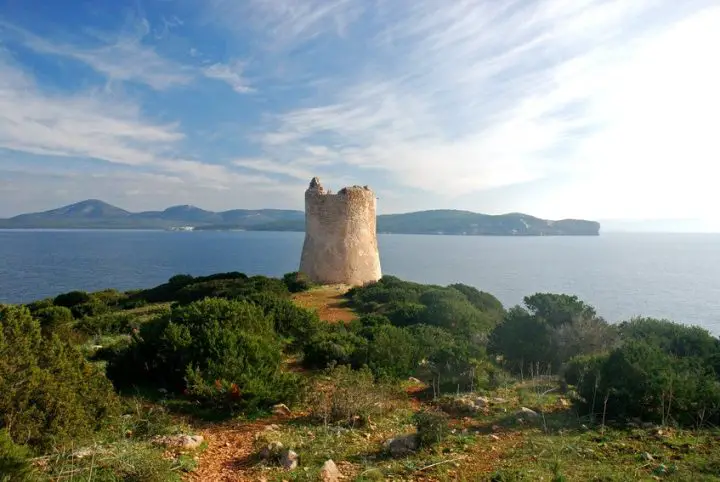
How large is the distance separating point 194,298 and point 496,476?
706 inches

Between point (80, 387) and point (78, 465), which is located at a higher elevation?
point (80, 387)

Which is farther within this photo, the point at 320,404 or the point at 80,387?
the point at 320,404

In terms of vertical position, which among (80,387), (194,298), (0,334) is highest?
(0,334)

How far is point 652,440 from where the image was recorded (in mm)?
5703

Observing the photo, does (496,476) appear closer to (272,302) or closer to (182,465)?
(182,465)

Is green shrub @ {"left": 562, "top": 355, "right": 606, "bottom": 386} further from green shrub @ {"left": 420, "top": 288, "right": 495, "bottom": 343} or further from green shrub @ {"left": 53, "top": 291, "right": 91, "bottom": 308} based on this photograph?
green shrub @ {"left": 53, "top": 291, "right": 91, "bottom": 308}

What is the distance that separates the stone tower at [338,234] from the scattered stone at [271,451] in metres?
17.9

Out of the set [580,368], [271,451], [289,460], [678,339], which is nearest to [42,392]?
[271,451]

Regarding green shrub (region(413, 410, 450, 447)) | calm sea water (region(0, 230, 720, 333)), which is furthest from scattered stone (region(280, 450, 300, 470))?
calm sea water (region(0, 230, 720, 333))

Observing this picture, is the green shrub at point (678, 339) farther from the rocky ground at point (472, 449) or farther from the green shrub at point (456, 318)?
the green shrub at point (456, 318)

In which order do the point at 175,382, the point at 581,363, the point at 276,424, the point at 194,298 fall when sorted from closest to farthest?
the point at 276,424 < the point at 175,382 < the point at 581,363 < the point at 194,298

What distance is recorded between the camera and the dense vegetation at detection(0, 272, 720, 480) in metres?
4.80

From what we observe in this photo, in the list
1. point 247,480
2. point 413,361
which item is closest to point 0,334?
point 247,480

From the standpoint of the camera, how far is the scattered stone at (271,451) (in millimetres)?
5152
